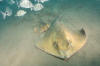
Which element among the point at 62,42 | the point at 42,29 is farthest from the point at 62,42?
the point at 42,29

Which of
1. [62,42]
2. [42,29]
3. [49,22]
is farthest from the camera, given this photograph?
[49,22]

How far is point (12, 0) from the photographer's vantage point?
31.7 feet

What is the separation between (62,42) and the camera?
152 inches

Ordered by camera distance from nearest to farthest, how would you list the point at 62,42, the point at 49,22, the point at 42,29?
the point at 62,42, the point at 42,29, the point at 49,22

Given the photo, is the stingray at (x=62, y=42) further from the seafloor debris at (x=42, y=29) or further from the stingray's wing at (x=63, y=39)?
the seafloor debris at (x=42, y=29)

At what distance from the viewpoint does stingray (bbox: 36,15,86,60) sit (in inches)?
144

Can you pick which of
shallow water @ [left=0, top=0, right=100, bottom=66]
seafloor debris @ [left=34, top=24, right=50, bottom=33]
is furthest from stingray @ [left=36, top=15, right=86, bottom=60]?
seafloor debris @ [left=34, top=24, right=50, bottom=33]

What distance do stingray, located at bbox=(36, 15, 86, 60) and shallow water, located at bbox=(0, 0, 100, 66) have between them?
1.25 ft

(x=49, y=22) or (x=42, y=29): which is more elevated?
(x=49, y=22)

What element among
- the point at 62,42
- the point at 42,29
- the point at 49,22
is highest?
the point at 62,42

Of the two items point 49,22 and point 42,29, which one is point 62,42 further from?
point 49,22

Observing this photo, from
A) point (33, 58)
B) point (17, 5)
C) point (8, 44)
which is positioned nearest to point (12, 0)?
point (17, 5)

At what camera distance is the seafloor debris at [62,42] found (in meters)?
3.65

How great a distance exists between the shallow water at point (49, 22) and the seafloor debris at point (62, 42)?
384mm
